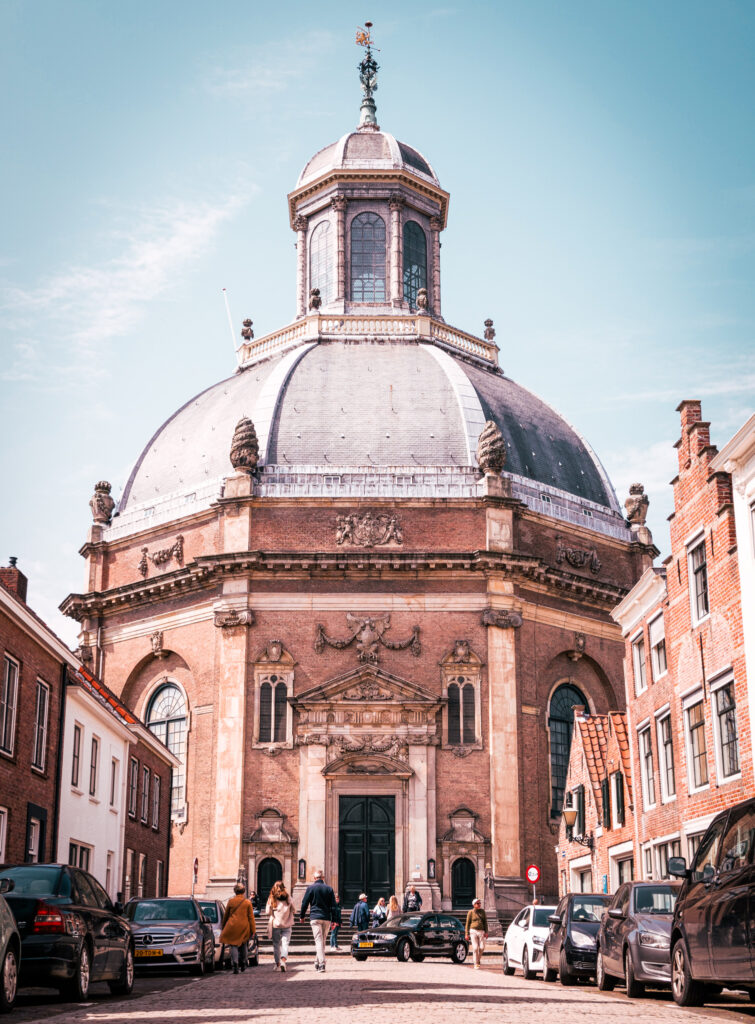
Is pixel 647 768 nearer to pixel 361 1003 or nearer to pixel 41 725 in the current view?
pixel 41 725

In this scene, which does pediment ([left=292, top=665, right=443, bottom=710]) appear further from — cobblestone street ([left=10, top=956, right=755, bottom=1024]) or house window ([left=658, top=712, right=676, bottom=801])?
cobblestone street ([left=10, top=956, right=755, bottom=1024])

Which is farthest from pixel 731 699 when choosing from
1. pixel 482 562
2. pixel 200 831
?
pixel 200 831

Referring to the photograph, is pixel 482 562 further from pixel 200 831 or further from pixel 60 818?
pixel 60 818

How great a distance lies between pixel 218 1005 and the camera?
16.2m

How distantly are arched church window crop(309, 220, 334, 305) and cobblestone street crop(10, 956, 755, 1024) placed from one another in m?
45.2

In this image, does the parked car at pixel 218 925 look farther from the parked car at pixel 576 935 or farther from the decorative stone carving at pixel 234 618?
the decorative stone carving at pixel 234 618

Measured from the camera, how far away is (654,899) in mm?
19766

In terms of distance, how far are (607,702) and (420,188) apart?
2770 cm

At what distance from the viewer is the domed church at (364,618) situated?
4700 centimetres

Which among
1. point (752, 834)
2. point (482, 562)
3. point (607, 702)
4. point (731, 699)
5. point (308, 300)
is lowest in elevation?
point (752, 834)

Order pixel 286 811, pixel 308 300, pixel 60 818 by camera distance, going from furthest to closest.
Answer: pixel 308 300, pixel 286 811, pixel 60 818

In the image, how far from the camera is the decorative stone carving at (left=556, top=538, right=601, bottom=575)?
52391 mm

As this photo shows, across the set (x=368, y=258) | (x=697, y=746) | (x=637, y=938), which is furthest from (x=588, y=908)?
(x=368, y=258)

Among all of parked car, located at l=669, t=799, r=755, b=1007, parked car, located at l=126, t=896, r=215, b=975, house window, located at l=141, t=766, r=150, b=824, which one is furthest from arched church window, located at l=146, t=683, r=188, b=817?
parked car, located at l=669, t=799, r=755, b=1007
